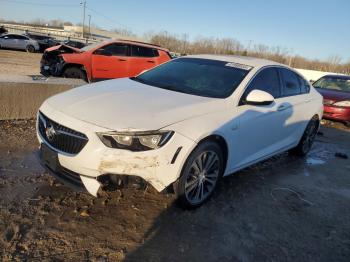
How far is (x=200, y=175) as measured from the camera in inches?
153

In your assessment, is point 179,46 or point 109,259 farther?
point 179,46

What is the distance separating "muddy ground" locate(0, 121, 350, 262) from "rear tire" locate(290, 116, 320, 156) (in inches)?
55.0

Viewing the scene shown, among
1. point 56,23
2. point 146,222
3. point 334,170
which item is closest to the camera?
point 146,222

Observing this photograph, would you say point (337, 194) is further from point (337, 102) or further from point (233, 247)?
point (337, 102)

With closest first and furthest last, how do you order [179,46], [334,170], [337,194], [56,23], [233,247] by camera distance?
1. [233,247]
2. [337,194]
3. [334,170]
4. [179,46]
5. [56,23]

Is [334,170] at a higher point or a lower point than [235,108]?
lower

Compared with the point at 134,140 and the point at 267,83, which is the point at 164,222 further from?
the point at 267,83

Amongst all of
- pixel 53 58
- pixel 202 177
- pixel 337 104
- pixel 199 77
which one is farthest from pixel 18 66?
pixel 202 177

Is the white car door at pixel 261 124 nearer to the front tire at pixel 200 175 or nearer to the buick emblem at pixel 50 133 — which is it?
the front tire at pixel 200 175

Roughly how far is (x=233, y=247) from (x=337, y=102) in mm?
8515

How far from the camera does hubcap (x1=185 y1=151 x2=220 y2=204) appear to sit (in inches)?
148

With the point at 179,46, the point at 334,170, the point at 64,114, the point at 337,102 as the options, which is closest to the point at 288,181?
the point at 334,170

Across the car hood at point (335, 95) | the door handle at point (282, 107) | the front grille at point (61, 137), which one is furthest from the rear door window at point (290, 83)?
the car hood at point (335, 95)

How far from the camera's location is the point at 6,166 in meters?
4.48
